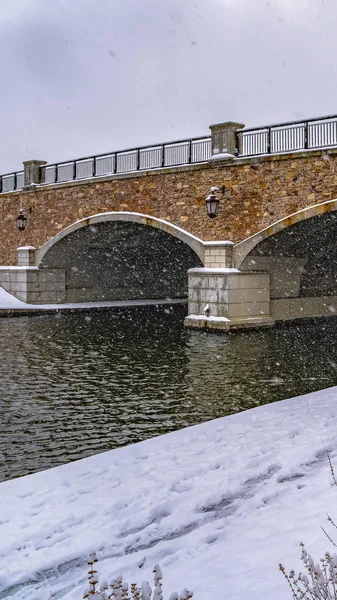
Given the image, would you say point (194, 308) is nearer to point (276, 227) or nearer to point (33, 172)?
point (276, 227)

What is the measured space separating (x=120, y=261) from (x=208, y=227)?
998 centimetres

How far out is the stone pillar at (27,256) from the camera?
81.8 ft

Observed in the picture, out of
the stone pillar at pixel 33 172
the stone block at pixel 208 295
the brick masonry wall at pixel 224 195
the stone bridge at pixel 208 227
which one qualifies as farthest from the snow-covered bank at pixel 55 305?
the stone block at pixel 208 295

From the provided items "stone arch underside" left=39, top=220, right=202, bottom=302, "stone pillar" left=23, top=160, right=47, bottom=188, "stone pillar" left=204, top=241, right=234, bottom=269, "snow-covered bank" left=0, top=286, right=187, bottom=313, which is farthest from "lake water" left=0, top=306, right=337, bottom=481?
"stone pillar" left=23, top=160, right=47, bottom=188

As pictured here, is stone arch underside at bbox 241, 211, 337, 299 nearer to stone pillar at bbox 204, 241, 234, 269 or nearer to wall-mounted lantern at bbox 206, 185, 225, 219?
stone pillar at bbox 204, 241, 234, 269

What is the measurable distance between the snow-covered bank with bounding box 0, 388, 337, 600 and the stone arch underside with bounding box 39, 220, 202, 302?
16102 millimetres

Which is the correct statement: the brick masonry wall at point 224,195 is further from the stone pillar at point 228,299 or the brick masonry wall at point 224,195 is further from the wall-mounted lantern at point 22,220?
the wall-mounted lantern at point 22,220

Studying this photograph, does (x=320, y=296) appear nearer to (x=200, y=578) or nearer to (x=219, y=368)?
(x=219, y=368)

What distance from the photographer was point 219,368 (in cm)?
1151

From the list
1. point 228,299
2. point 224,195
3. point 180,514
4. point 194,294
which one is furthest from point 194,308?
point 180,514

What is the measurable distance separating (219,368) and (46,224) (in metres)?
14.5

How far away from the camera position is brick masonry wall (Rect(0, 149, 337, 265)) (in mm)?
15820

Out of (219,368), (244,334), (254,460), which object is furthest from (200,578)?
(244,334)

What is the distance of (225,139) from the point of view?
17.4 metres
